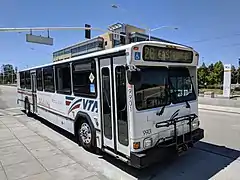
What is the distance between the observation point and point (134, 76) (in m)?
4.26

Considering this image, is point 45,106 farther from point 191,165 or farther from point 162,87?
point 191,165

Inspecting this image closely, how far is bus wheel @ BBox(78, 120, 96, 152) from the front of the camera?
19.8 feet

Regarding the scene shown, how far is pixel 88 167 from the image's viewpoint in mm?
5320

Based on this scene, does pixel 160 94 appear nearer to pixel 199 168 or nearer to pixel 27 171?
pixel 199 168

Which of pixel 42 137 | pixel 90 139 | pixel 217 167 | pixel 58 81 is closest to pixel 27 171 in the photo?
pixel 90 139

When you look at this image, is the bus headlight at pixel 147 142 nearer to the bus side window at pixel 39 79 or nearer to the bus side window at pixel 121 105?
the bus side window at pixel 121 105

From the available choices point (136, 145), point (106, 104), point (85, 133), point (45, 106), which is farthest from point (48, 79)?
point (136, 145)

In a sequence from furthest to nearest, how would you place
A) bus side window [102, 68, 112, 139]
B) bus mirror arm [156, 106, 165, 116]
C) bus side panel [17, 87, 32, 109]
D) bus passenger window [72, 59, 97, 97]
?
bus side panel [17, 87, 32, 109]
bus passenger window [72, 59, 97, 97]
bus side window [102, 68, 112, 139]
bus mirror arm [156, 106, 165, 116]

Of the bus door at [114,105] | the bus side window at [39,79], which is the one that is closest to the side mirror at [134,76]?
the bus door at [114,105]

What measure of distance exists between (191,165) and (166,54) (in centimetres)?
274

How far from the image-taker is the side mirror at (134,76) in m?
4.24

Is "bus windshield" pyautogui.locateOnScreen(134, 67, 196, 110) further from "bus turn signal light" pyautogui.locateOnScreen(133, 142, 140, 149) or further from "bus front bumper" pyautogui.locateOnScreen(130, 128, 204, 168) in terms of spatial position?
"bus front bumper" pyautogui.locateOnScreen(130, 128, 204, 168)

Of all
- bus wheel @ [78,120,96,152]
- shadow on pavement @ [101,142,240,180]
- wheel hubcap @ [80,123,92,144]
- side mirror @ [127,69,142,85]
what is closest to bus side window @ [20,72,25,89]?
bus wheel @ [78,120,96,152]

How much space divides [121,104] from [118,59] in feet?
3.26
